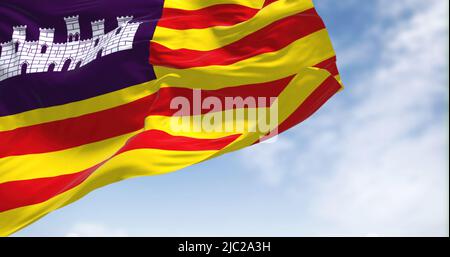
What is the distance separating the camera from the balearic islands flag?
22.7ft

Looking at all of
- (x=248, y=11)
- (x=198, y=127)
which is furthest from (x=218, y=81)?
(x=248, y=11)

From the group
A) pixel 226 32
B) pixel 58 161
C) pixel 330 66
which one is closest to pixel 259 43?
pixel 226 32

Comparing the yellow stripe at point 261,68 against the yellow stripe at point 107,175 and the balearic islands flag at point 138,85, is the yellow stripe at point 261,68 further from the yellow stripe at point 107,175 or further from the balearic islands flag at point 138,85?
the yellow stripe at point 107,175

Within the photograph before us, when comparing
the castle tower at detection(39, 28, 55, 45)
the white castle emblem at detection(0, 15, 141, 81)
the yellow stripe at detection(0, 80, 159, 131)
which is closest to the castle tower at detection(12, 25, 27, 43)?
the white castle emblem at detection(0, 15, 141, 81)

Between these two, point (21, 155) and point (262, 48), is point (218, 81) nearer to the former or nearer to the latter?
point (262, 48)

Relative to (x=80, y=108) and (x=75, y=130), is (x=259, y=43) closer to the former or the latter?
(x=80, y=108)

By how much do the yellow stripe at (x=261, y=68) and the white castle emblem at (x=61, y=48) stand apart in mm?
736

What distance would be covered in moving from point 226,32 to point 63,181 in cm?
295

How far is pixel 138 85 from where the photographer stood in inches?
296

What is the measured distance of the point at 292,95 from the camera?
24.6 feet

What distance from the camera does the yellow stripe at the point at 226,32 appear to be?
26.0 feet

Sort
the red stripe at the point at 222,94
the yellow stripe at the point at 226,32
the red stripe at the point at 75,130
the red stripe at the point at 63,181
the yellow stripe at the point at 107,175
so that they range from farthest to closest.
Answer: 1. the yellow stripe at the point at 226,32
2. the red stripe at the point at 222,94
3. the red stripe at the point at 75,130
4. the red stripe at the point at 63,181
5. the yellow stripe at the point at 107,175

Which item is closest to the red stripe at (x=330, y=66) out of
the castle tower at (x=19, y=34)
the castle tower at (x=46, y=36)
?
the castle tower at (x=46, y=36)

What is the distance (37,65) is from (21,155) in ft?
4.44
